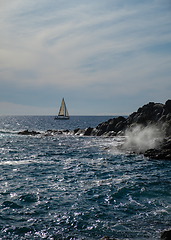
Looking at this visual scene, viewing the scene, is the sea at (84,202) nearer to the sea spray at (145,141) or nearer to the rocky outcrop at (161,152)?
the rocky outcrop at (161,152)

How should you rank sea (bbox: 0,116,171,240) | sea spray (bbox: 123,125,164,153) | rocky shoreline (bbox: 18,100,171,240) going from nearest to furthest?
sea (bbox: 0,116,171,240)
rocky shoreline (bbox: 18,100,171,240)
sea spray (bbox: 123,125,164,153)

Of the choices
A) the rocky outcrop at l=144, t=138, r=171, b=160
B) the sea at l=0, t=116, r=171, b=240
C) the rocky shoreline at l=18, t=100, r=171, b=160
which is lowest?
the sea at l=0, t=116, r=171, b=240

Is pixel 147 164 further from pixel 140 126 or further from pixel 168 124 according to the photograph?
pixel 140 126

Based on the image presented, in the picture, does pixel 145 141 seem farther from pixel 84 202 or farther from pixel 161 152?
pixel 84 202

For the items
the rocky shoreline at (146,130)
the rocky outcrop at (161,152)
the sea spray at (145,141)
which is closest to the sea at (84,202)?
the rocky outcrop at (161,152)

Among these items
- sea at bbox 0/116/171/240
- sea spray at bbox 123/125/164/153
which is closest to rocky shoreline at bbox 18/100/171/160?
sea spray at bbox 123/125/164/153

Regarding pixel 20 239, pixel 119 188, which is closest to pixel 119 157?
pixel 119 188

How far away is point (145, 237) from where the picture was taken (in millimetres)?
10047

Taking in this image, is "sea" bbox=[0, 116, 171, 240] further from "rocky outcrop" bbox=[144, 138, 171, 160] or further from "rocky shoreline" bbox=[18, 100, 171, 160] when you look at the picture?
"rocky shoreline" bbox=[18, 100, 171, 160]

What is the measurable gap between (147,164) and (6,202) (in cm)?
→ 1798

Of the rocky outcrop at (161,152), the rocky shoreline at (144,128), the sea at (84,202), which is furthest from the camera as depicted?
the rocky shoreline at (144,128)

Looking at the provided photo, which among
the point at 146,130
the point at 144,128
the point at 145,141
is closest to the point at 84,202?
the point at 145,141

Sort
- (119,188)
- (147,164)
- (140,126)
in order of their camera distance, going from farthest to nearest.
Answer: (140,126), (147,164), (119,188)

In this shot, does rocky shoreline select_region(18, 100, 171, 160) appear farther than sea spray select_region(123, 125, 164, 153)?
Yes
